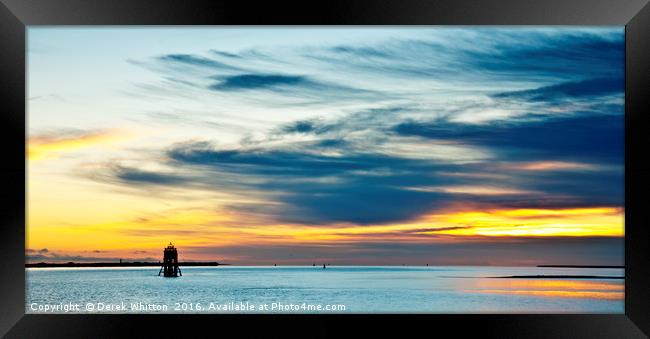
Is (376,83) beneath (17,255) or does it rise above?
above

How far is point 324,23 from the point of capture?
5.06 meters

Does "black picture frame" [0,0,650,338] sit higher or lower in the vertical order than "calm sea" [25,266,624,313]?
higher

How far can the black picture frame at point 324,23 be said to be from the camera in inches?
198

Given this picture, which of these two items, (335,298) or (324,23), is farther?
(335,298)

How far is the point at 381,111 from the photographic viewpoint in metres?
27.2

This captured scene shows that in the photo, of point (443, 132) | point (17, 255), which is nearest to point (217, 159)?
point (443, 132)

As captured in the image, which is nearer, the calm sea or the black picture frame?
the black picture frame

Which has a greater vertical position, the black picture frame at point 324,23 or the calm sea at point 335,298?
the black picture frame at point 324,23

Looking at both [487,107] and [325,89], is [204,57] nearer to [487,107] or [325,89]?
[325,89]

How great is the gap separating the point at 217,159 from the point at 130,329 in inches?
1118

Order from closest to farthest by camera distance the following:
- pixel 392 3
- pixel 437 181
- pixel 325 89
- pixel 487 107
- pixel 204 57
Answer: pixel 392 3 → pixel 487 107 → pixel 204 57 → pixel 437 181 → pixel 325 89

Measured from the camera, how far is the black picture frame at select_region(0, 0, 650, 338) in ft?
16.5

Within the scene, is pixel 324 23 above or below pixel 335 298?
above

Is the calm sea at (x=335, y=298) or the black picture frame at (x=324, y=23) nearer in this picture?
the black picture frame at (x=324, y=23)
